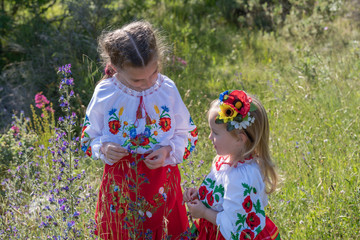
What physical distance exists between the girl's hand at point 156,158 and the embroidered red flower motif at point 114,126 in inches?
9.3

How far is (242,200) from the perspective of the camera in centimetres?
231

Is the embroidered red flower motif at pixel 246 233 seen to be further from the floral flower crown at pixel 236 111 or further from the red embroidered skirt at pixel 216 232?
the floral flower crown at pixel 236 111

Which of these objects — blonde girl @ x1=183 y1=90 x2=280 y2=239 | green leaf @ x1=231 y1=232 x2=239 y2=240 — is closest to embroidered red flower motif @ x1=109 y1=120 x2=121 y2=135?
blonde girl @ x1=183 y1=90 x2=280 y2=239

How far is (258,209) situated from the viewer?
2.37m

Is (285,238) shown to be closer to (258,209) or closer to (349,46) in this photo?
(258,209)

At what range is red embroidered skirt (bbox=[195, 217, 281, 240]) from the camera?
8.14ft

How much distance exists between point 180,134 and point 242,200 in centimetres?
57

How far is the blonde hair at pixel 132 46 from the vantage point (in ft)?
→ 7.86

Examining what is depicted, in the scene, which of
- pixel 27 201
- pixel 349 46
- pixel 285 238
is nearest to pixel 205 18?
pixel 349 46

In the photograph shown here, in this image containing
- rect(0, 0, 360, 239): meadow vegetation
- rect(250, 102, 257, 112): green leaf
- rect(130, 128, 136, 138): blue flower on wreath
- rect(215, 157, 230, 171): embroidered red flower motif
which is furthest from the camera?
rect(0, 0, 360, 239): meadow vegetation

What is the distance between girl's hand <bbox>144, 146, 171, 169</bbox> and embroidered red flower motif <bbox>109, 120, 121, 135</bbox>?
24 cm

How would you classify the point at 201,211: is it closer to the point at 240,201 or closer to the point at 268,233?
the point at 240,201

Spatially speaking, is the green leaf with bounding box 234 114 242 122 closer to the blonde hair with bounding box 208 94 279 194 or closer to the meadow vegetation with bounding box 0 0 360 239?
the blonde hair with bounding box 208 94 279 194

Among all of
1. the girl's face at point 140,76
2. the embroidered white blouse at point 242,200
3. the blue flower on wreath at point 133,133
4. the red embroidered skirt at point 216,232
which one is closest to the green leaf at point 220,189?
the embroidered white blouse at point 242,200
